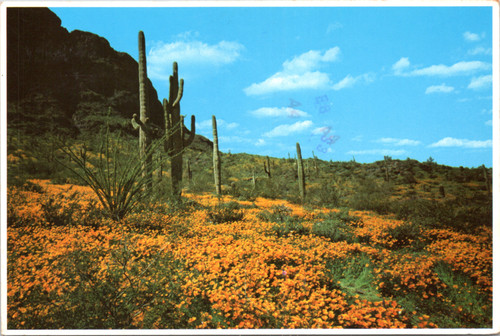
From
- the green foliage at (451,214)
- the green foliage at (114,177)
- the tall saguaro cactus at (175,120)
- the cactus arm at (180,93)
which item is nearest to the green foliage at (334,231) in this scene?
the green foliage at (451,214)

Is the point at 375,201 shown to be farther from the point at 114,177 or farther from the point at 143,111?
the point at 114,177

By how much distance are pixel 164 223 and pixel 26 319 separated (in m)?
2.19

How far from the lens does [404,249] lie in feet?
13.9

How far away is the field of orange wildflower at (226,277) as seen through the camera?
281 cm

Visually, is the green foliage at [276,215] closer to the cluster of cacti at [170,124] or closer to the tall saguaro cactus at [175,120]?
the cluster of cacti at [170,124]

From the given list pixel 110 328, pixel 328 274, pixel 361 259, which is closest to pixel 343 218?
pixel 361 259

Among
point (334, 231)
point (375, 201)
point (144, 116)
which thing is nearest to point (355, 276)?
point (334, 231)

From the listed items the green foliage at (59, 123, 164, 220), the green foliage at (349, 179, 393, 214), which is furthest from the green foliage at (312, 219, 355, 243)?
the green foliage at (59, 123, 164, 220)

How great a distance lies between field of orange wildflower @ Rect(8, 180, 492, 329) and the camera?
2812 millimetres

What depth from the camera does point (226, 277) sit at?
3.37 metres

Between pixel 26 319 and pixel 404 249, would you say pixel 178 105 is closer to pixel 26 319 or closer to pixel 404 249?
pixel 26 319

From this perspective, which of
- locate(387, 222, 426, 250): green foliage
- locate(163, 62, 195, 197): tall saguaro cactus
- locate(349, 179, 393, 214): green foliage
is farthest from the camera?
locate(349, 179, 393, 214): green foliage

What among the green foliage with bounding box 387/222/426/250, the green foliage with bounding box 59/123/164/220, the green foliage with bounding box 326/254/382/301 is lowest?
the green foliage with bounding box 326/254/382/301

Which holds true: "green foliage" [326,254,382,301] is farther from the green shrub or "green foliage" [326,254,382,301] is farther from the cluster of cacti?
the cluster of cacti
